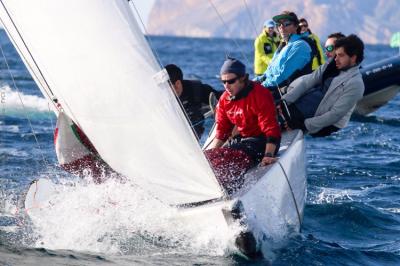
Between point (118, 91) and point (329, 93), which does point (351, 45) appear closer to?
point (329, 93)

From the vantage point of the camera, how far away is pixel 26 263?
5496 mm

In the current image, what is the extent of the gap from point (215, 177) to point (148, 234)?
742mm

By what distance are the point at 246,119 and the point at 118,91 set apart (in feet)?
4.55

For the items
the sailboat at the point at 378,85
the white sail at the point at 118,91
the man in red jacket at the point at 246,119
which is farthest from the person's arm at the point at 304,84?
the white sail at the point at 118,91

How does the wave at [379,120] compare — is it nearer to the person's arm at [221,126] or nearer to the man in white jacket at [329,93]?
the man in white jacket at [329,93]

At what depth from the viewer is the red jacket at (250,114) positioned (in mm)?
6160

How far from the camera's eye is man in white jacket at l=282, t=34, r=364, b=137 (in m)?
7.07

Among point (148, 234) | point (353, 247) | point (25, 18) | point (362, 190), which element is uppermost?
point (25, 18)

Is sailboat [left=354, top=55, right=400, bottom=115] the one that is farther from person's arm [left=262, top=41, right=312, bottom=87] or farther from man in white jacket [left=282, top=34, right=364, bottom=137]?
man in white jacket [left=282, top=34, right=364, bottom=137]

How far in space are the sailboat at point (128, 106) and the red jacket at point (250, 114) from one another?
59cm

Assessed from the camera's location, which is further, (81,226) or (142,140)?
(81,226)

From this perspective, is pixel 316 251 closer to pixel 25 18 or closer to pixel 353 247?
pixel 353 247

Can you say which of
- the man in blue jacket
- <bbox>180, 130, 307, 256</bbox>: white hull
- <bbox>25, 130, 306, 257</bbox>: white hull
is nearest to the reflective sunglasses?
the man in blue jacket

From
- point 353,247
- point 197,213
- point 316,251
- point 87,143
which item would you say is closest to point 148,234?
point 197,213
